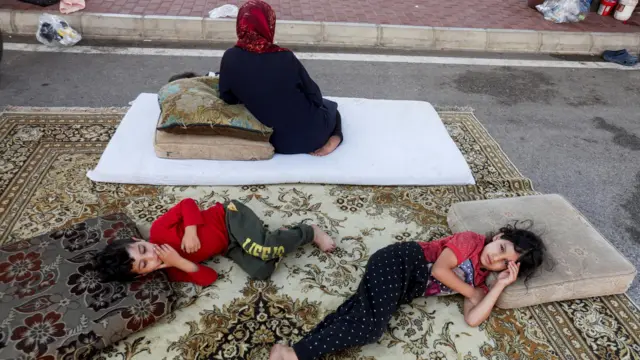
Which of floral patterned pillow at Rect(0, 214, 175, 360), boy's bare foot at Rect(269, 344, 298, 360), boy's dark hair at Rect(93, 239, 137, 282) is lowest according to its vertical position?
boy's bare foot at Rect(269, 344, 298, 360)

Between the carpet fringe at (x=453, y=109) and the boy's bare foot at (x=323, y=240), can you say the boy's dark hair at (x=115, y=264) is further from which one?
the carpet fringe at (x=453, y=109)

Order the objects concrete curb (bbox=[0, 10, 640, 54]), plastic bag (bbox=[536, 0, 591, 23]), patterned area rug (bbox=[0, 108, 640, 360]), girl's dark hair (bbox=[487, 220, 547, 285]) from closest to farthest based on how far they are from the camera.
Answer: patterned area rug (bbox=[0, 108, 640, 360]), girl's dark hair (bbox=[487, 220, 547, 285]), concrete curb (bbox=[0, 10, 640, 54]), plastic bag (bbox=[536, 0, 591, 23])

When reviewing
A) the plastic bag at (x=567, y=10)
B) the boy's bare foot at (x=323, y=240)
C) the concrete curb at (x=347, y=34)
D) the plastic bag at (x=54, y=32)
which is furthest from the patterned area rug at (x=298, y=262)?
the plastic bag at (x=567, y=10)

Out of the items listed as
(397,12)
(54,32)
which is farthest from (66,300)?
(397,12)

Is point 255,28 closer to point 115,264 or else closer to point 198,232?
point 198,232

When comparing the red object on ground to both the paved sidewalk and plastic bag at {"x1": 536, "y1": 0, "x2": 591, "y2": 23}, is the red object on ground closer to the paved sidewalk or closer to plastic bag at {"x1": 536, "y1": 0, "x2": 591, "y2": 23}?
the paved sidewalk

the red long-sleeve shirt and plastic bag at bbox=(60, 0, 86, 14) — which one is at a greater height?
plastic bag at bbox=(60, 0, 86, 14)

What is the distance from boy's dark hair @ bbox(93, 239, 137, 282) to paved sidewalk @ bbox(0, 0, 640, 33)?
11.7ft

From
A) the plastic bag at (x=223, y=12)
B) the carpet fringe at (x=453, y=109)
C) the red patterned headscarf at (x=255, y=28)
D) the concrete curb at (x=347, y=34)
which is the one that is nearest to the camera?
the red patterned headscarf at (x=255, y=28)

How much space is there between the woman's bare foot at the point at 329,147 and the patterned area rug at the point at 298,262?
243 mm

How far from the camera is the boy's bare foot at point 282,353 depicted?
175 centimetres

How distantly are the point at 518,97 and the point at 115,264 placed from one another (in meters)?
3.74

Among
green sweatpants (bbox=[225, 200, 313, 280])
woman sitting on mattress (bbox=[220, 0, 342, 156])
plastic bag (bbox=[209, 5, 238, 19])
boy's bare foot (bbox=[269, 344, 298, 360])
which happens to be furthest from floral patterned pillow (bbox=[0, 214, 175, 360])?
plastic bag (bbox=[209, 5, 238, 19])

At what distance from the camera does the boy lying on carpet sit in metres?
1.94
